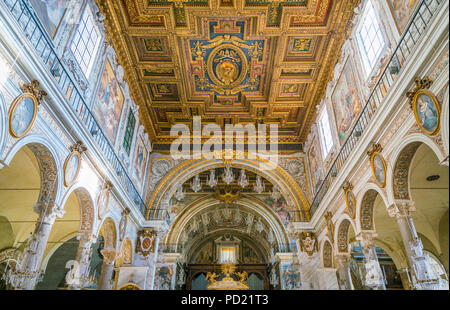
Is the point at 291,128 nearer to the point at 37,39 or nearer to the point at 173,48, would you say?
the point at 173,48

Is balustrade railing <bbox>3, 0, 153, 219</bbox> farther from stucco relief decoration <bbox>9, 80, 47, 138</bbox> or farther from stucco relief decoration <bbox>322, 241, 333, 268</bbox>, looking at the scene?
stucco relief decoration <bbox>322, 241, 333, 268</bbox>

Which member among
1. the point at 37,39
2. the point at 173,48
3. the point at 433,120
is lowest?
the point at 433,120

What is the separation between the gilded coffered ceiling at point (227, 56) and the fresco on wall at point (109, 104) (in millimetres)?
1249

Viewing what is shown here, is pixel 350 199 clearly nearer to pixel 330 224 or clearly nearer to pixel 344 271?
pixel 330 224

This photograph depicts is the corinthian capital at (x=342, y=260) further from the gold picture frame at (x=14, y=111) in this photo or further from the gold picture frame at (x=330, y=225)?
the gold picture frame at (x=14, y=111)

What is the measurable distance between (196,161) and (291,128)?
17.2 ft

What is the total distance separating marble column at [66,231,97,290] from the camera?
8598 mm

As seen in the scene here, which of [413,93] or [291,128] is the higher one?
[291,128]

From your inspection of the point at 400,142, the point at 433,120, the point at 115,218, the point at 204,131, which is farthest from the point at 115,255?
the point at 433,120

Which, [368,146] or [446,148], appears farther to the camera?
[368,146]

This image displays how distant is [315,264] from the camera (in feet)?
49.0

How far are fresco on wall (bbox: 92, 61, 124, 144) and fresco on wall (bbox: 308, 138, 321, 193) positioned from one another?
8.75m

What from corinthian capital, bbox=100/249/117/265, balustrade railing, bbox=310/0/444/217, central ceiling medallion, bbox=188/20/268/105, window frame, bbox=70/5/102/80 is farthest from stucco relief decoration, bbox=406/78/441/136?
corinthian capital, bbox=100/249/117/265

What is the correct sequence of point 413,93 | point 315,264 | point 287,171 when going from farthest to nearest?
point 287,171
point 315,264
point 413,93
